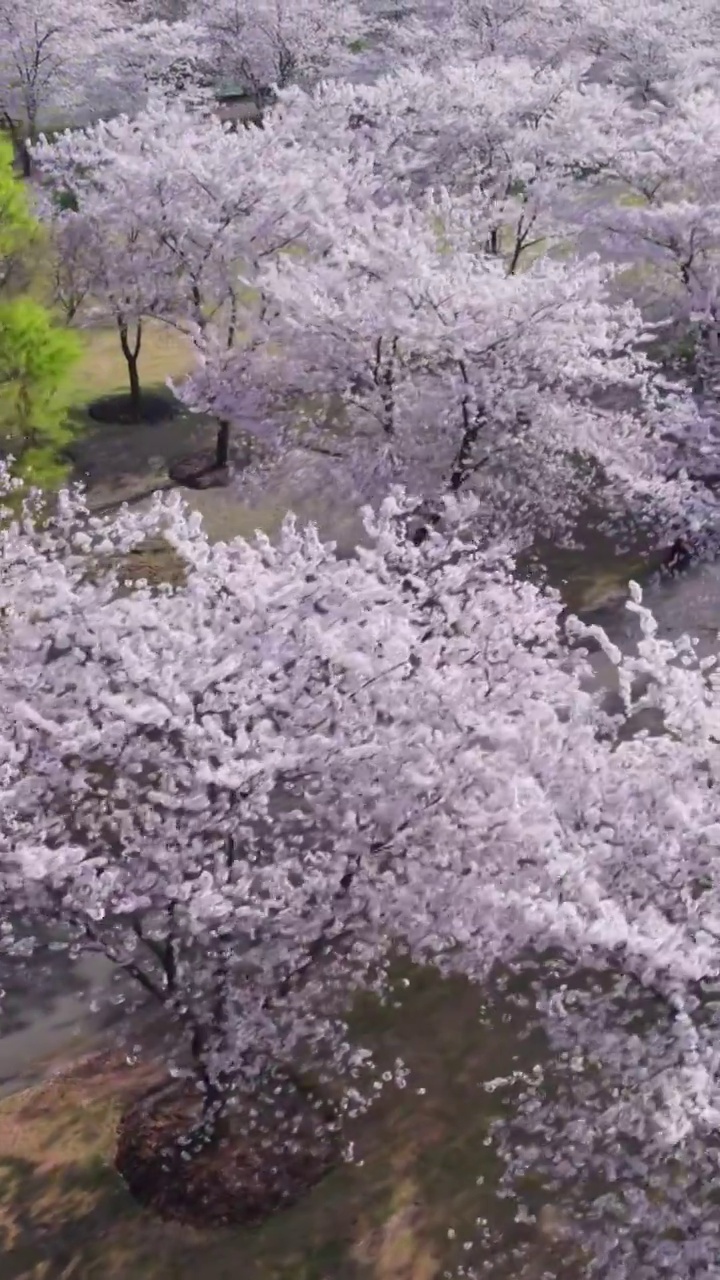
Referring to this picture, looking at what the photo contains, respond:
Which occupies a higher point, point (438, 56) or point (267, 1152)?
point (438, 56)

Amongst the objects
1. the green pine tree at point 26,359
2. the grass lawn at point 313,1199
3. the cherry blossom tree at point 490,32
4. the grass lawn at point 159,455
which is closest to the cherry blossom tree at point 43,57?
the cherry blossom tree at point 490,32

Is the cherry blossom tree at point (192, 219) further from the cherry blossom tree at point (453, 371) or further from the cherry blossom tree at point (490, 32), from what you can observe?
the cherry blossom tree at point (490, 32)

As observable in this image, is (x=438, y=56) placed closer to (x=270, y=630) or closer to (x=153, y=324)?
(x=153, y=324)

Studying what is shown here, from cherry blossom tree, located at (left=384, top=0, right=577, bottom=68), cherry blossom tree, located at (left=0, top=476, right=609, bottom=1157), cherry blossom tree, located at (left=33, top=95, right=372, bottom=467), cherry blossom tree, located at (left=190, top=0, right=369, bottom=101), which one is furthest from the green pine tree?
cherry blossom tree, located at (left=190, top=0, right=369, bottom=101)

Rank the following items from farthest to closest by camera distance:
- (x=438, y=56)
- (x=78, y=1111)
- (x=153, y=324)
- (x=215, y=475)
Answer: (x=438, y=56)
(x=153, y=324)
(x=215, y=475)
(x=78, y=1111)

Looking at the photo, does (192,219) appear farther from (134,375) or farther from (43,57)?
(43,57)

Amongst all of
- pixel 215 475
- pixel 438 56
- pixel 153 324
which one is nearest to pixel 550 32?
pixel 438 56
